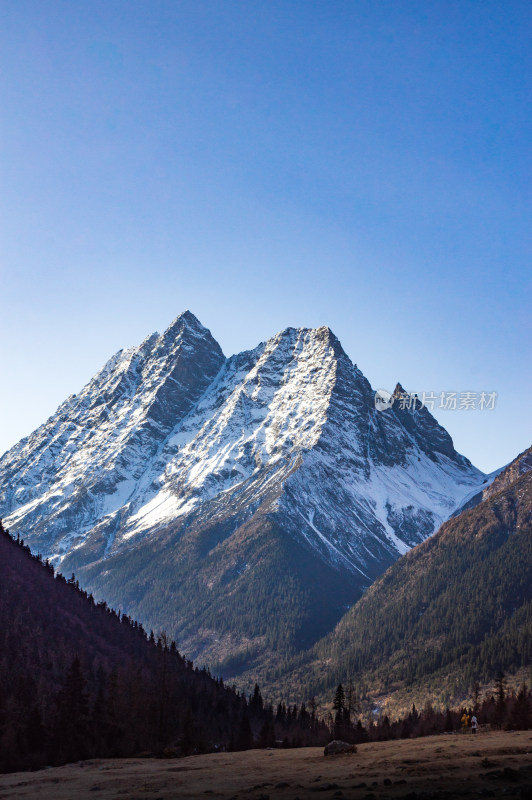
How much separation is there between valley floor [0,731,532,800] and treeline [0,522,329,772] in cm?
3261

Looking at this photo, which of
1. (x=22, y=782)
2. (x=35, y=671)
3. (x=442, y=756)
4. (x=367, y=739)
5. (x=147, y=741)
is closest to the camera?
(x=442, y=756)

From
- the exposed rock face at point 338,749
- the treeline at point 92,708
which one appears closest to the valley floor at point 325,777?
the exposed rock face at point 338,749

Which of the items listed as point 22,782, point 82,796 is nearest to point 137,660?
point 22,782

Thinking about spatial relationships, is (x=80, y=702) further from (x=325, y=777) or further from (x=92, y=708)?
(x=325, y=777)

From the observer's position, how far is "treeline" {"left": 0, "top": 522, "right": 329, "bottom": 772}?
4505 inches

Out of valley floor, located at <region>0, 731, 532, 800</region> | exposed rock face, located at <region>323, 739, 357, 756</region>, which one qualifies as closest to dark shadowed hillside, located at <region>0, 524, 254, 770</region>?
valley floor, located at <region>0, 731, 532, 800</region>

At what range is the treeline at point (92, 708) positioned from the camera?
114m

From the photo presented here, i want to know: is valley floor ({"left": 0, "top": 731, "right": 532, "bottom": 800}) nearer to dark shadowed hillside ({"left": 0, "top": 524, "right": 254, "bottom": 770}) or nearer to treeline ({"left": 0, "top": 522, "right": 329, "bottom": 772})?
treeline ({"left": 0, "top": 522, "right": 329, "bottom": 772})

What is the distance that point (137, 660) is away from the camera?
656 feet

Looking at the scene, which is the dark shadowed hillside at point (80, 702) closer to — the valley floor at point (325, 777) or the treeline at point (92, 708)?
A: the treeline at point (92, 708)

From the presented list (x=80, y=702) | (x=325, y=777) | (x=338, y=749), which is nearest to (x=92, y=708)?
(x=80, y=702)

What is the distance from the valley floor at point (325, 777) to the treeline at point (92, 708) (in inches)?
1284

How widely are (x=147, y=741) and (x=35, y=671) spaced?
42263 mm

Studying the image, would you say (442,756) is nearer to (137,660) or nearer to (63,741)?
(63,741)
